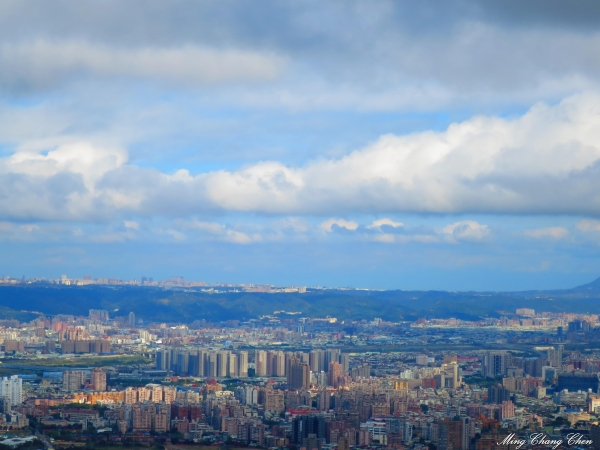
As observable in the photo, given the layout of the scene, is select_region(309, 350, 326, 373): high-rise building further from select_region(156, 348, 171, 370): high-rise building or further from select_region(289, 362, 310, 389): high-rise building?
select_region(156, 348, 171, 370): high-rise building

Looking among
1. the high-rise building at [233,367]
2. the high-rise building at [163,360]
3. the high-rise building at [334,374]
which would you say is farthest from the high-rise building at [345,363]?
the high-rise building at [163,360]

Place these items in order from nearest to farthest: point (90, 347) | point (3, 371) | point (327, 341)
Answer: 1. point (3, 371)
2. point (90, 347)
3. point (327, 341)

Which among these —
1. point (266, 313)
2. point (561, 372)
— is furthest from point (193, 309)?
point (561, 372)

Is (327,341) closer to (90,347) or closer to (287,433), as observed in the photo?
Result: (90,347)

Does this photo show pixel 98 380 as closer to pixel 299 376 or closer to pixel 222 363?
pixel 299 376

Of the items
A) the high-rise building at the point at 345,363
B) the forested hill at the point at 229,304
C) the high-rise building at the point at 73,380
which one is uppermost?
the forested hill at the point at 229,304

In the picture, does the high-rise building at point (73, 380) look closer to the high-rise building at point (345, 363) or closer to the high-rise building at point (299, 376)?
the high-rise building at point (299, 376)

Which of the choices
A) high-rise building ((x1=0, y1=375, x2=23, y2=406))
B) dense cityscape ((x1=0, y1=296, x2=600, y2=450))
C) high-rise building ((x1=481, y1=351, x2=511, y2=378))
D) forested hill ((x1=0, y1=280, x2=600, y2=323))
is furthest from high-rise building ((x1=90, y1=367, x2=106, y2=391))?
forested hill ((x1=0, y1=280, x2=600, y2=323))
